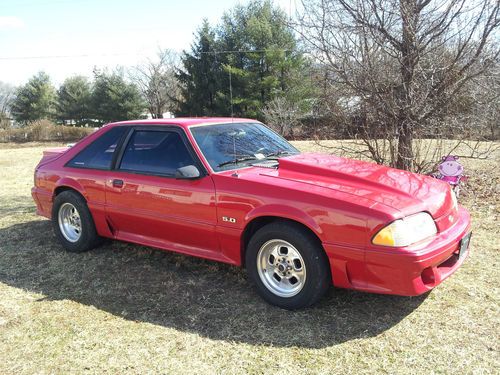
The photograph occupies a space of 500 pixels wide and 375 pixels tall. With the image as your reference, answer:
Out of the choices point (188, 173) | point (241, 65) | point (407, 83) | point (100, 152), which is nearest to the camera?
point (188, 173)

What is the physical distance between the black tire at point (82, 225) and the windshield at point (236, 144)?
66.1 inches

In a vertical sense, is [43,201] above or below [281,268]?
above

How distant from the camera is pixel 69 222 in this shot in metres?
5.12

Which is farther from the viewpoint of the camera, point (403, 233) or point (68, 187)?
point (68, 187)

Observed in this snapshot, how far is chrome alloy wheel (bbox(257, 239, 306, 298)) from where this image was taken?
3.40 m

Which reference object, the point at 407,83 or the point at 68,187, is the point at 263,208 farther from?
the point at 407,83

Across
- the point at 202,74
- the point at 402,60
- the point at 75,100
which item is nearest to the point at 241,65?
the point at 202,74

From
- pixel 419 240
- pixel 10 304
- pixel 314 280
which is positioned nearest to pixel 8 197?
pixel 10 304

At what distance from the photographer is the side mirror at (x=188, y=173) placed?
12.3 ft

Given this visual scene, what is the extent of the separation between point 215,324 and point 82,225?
2.32 metres

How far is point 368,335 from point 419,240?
2.52 ft

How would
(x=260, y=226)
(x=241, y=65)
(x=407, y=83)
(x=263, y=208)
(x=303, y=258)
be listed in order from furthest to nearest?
(x=241, y=65) < (x=407, y=83) < (x=260, y=226) < (x=263, y=208) < (x=303, y=258)

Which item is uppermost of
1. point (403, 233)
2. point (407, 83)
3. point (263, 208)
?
point (407, 83)

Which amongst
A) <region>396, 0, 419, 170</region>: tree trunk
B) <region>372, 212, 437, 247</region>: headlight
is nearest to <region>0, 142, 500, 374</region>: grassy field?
<region>372, 212, 437, 247</region>: headlight
